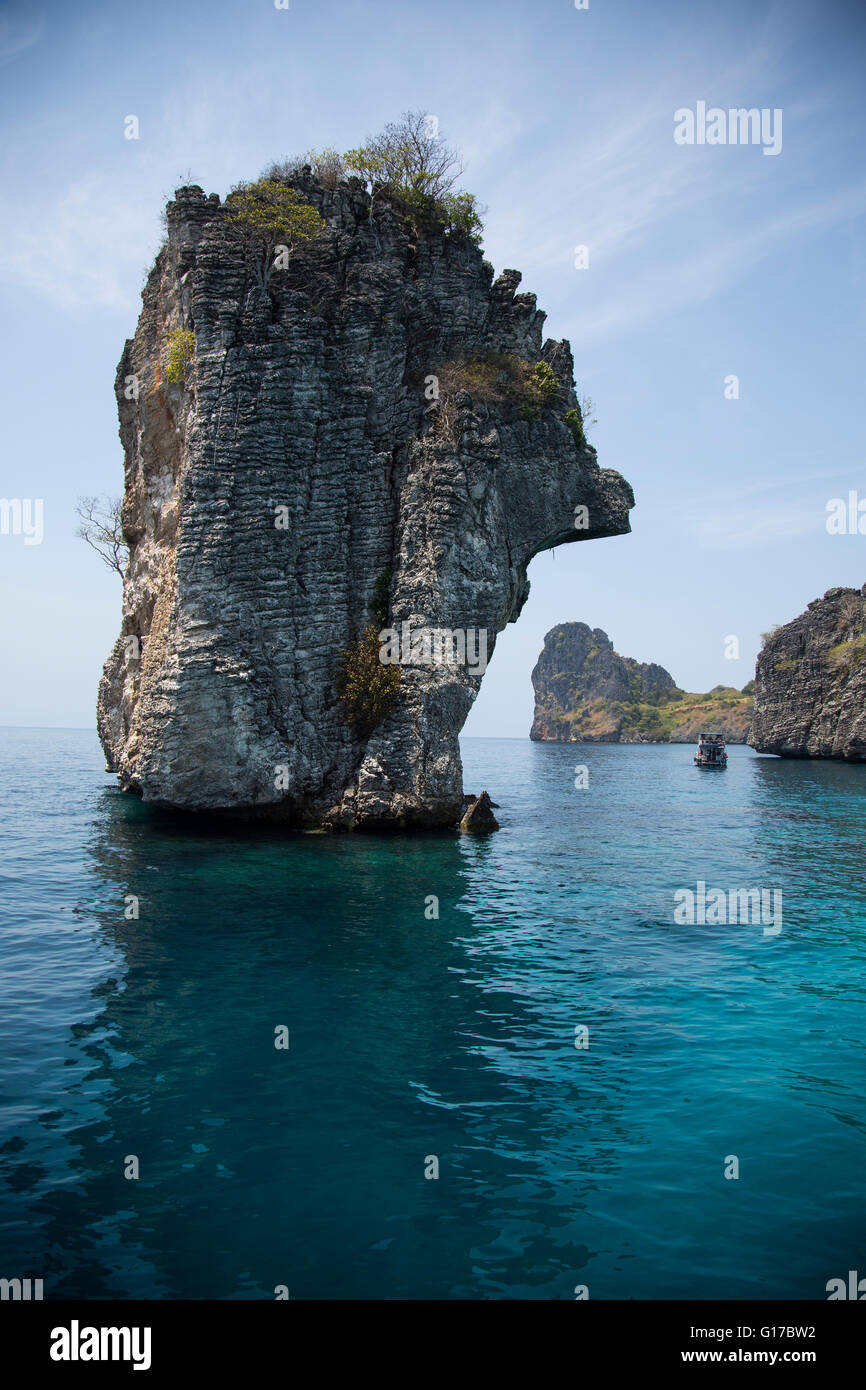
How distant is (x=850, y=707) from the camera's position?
93250 millimetres

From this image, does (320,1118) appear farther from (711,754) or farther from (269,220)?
(711,754)

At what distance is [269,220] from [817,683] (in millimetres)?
85871

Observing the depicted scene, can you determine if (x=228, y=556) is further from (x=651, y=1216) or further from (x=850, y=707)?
(x=850, y=707)

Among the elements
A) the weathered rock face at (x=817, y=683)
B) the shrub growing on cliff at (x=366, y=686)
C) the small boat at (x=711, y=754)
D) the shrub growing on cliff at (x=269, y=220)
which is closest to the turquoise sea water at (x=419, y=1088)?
the shrub growing on cliff at (x=366, y=686)

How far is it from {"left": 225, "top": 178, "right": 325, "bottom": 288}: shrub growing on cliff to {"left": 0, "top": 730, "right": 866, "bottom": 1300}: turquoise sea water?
26.1 meters

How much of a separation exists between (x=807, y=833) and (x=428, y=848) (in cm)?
2081

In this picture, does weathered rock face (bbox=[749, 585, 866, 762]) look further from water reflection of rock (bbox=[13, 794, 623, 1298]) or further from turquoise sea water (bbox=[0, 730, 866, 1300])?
water reflection of rock (bbox=[13, 794, 623, 1298])

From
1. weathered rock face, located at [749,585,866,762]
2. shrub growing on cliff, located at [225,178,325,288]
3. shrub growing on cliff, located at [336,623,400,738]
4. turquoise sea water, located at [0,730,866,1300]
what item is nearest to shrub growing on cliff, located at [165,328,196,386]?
shrub growing on cliff, located at [225,178,325,288]

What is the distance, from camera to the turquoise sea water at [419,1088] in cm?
873

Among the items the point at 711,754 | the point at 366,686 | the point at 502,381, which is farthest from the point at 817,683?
the point at 366,686

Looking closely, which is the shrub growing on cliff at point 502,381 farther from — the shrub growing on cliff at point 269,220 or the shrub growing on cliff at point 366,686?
the shrub growing on cliff at point 366,686

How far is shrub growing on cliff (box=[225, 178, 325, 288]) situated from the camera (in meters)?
34.5

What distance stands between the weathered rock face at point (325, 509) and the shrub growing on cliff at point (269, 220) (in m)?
0.68

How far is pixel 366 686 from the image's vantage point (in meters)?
34.1
